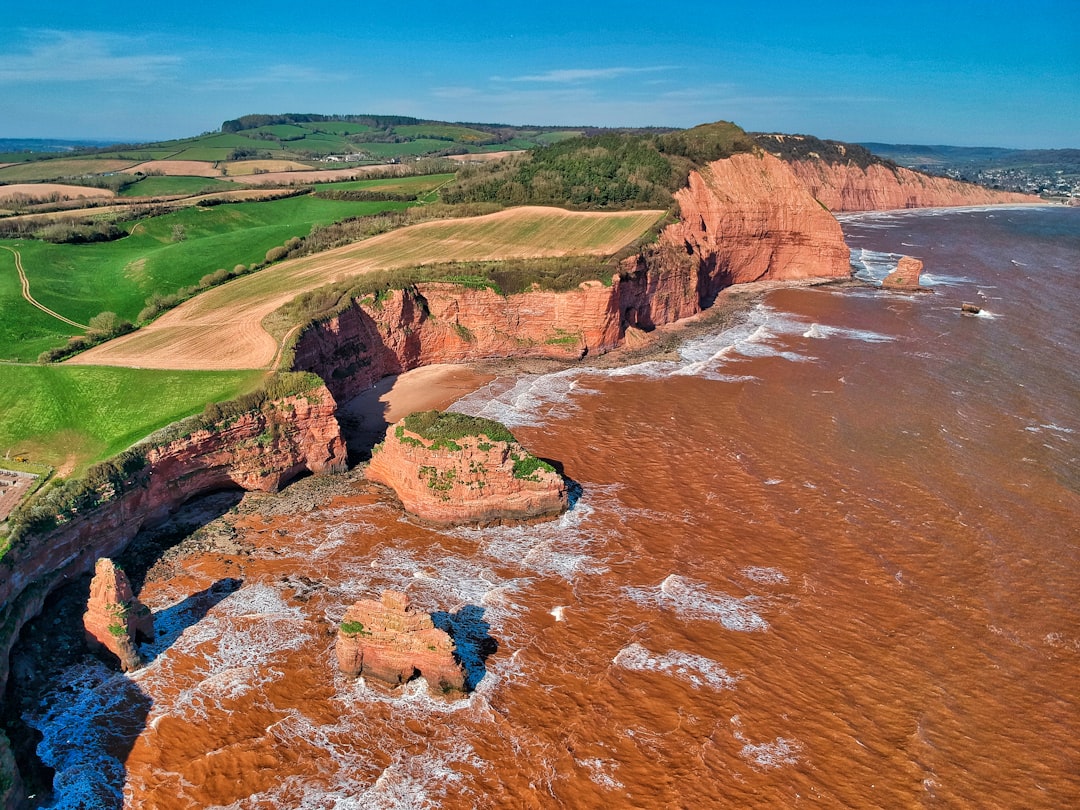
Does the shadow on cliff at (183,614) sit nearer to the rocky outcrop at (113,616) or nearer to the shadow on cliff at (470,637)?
the rocky outcrop at (113,616)

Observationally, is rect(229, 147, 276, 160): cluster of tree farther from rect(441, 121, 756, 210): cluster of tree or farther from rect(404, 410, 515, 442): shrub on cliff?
A: rect(404, 410, 515, 442): shrub on cliff

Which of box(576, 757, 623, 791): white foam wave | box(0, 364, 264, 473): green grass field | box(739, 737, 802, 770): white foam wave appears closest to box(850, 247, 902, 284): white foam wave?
box(739, 737, 802, 770): white foam wave

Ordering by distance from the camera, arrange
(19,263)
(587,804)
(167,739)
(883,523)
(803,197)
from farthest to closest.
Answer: (803,197)
(19,263)
(883,523)
(167,739)
(587,804)

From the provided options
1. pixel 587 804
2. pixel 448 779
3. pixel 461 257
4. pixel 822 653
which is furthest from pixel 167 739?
pixel 461 257

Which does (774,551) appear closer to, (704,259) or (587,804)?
(587,804)

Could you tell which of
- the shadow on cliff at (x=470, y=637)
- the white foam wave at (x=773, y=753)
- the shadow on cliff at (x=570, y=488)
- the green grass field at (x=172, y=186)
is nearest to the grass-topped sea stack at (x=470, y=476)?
the shadow on cliff at (x=570, y=488)

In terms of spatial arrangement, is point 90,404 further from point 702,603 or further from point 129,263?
point 702,603
